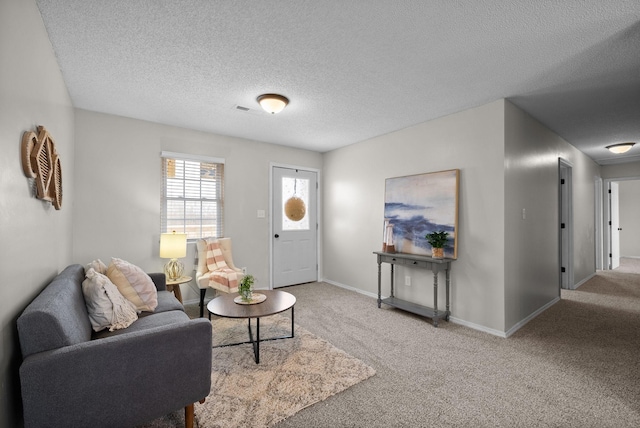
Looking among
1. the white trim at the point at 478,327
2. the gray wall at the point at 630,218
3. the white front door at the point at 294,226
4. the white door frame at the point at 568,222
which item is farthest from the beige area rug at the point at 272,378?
the gray wall at the point at 630,218

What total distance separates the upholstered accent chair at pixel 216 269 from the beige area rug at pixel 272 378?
2.29 feet

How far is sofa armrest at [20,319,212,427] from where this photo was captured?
4.13 ft

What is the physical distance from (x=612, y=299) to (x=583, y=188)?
2080mm

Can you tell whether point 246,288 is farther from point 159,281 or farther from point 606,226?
point 606,226

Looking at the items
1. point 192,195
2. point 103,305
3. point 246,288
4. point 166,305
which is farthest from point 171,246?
point 103,305

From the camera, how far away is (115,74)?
258 cm

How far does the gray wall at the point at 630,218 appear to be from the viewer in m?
8.15

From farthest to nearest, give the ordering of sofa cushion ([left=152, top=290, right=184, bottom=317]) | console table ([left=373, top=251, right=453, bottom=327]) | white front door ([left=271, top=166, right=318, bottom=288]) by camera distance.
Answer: white front door ([left=271, top=166, right=318, bottom=288]), console table ([left=373, top=251, right=453, bottom=327]), sofa cushion ([left=152, top=290, right=184, bottom=317])

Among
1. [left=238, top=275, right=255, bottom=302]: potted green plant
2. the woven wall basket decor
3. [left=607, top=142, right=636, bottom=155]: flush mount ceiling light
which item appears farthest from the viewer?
[left=607, top=142, right=636, bottom=155]: flush mount ceiling light

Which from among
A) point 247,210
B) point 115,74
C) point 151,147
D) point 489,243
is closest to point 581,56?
point 489,243

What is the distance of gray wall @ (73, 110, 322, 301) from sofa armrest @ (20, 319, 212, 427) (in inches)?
100

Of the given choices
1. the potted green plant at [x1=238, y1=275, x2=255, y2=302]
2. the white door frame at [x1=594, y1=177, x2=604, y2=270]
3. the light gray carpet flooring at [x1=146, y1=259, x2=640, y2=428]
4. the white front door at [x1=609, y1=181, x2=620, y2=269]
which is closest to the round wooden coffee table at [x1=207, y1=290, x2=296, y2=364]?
the potted green plant at [x1=238, y1=275, x2=255, y2=302]

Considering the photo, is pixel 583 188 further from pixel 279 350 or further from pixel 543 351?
pixel 279 350

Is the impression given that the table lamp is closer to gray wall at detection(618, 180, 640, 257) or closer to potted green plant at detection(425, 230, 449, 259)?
potted green plant at detection(425, 230, 449, 259)
